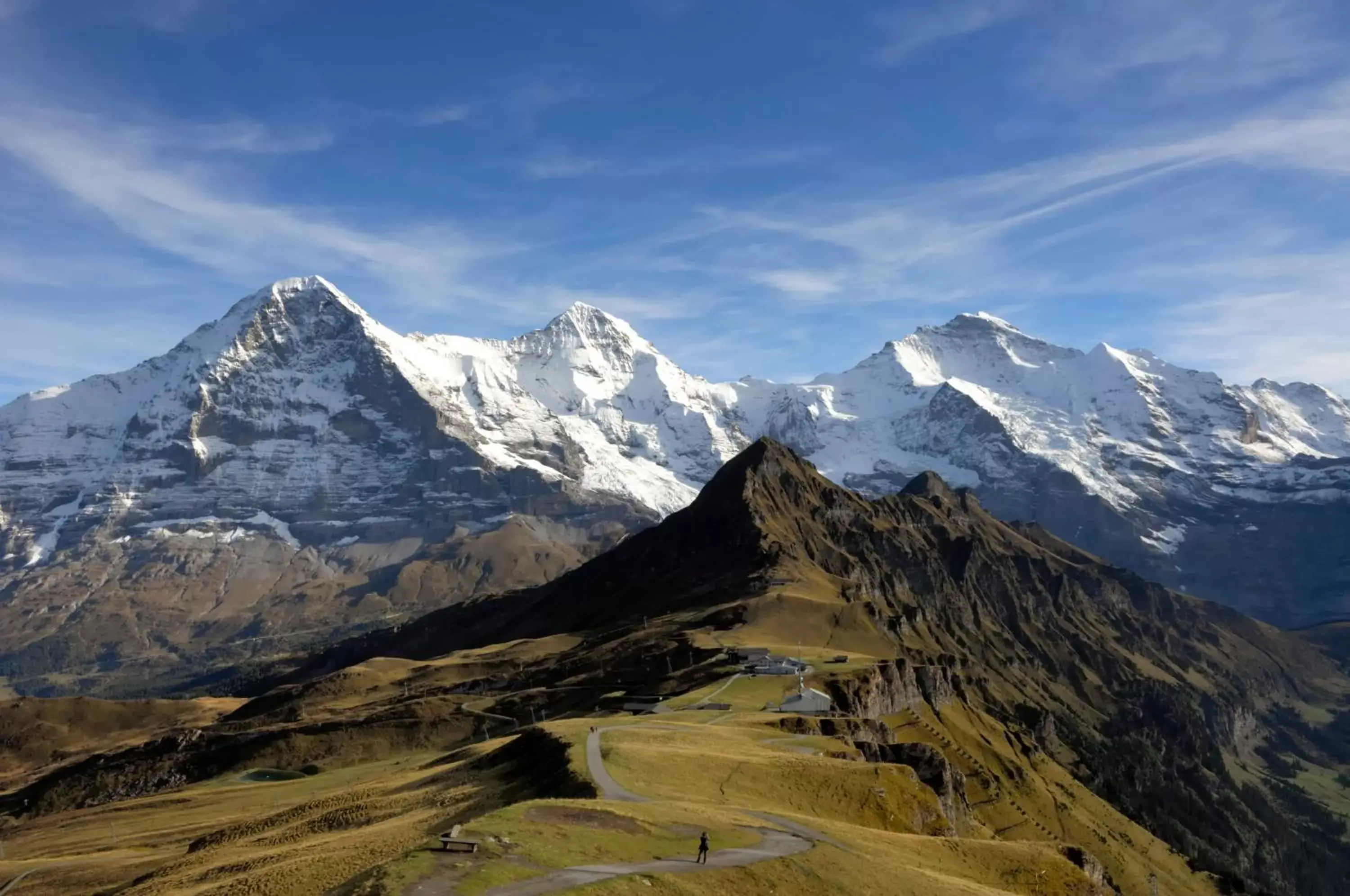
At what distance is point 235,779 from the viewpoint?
18100 cm

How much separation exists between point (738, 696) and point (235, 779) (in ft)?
319

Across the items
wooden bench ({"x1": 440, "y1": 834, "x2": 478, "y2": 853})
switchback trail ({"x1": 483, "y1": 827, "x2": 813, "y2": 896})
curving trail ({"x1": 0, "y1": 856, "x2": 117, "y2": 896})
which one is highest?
wooden bench ({"x1": 440, "y1": 834, "x2": 478, "y2": 853})

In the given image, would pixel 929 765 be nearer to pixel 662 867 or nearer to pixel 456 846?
pixel 662 867

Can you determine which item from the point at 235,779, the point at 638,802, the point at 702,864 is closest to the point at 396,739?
the point at 235,779

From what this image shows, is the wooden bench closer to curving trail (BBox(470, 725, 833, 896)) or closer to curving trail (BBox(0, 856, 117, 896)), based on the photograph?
curving trail (BBox(470, 725, 833, 896))

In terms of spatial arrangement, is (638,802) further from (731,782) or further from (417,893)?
(417,893)

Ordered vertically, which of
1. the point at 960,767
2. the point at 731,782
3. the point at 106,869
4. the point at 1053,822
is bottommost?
the point at 1053,822

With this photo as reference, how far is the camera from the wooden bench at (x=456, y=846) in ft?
161

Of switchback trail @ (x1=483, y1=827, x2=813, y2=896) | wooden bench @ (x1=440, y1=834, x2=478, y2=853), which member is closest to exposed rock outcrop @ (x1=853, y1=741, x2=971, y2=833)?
switchback trail @ (x1=483, y1=827, x2=813, y2=896)

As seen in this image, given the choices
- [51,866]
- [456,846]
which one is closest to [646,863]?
[456,846]

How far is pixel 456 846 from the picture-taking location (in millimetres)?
49344

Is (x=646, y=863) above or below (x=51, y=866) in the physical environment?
above

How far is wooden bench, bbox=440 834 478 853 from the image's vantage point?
49.2 metres

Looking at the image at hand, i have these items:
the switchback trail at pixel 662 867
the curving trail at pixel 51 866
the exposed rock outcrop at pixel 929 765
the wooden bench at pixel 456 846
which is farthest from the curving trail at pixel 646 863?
the curving trail at pixel 51 866
